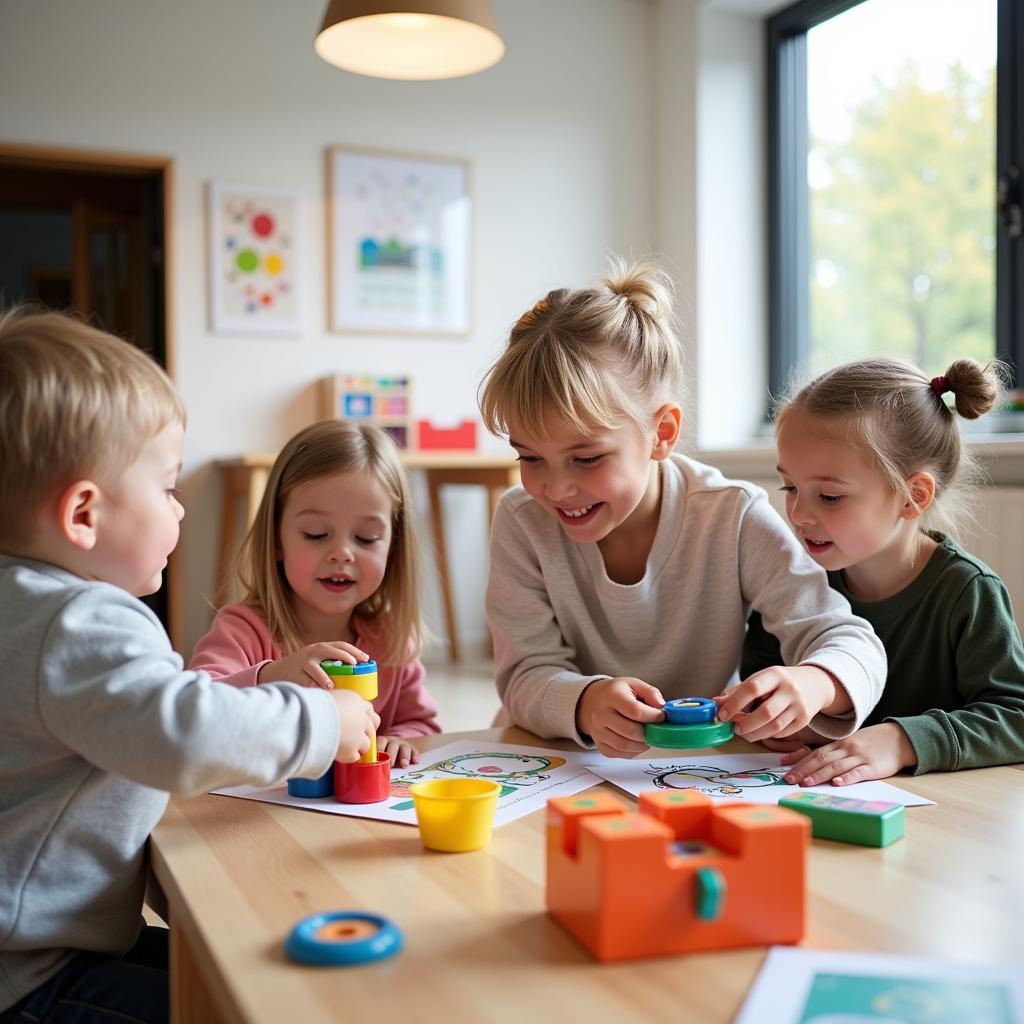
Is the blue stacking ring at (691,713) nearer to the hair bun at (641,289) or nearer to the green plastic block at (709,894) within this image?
the green plastic block at (709,894)

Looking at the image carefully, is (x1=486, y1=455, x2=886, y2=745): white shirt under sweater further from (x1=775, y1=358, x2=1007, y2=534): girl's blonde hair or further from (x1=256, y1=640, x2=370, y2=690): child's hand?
(x1=256, y1=640, x2=370, y2=690): child's hand

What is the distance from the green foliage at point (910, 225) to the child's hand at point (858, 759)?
258 centimetres

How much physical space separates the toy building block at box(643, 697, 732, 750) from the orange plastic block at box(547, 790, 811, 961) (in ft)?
0.90

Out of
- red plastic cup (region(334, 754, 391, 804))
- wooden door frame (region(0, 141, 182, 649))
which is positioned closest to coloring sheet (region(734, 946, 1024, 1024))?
red plastic cup (region(334, 754, 391, 804))

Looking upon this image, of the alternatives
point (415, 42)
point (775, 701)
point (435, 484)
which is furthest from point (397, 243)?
point (775, 701)

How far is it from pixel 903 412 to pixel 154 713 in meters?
0.99

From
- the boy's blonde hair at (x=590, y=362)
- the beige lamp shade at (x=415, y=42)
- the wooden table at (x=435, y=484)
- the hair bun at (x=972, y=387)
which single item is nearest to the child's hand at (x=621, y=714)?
the boy's blonde hair at (x=590, y=362)

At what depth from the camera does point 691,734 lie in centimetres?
98

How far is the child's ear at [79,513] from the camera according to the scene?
2.76 feet

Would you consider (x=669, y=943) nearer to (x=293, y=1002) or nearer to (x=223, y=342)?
(x=293, y=1002)

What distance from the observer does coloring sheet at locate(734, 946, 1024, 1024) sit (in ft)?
1.87

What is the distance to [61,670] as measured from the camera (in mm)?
788

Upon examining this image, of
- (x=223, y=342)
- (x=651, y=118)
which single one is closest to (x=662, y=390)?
(x=223, y=342)

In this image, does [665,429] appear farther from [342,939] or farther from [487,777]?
[342,939]
